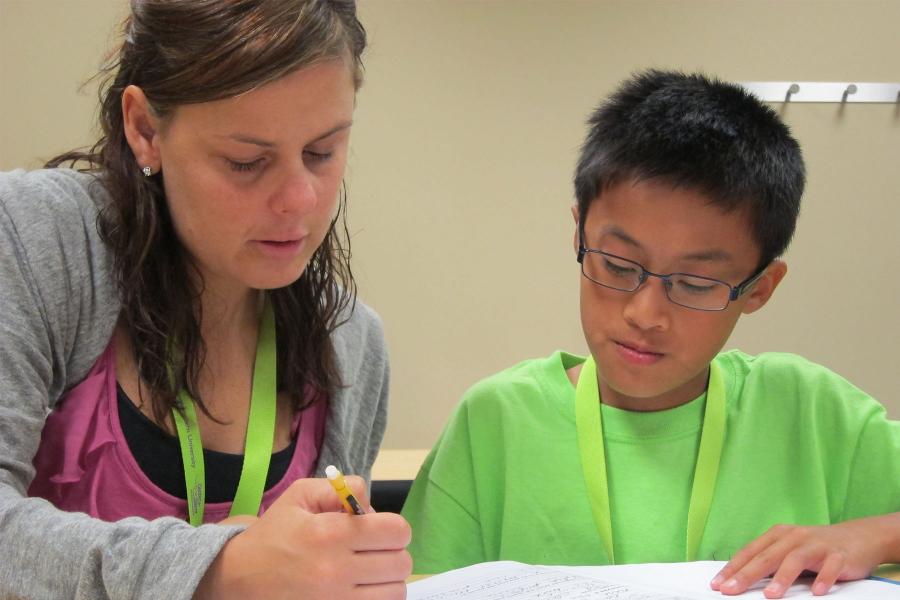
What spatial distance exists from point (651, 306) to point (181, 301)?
2.05ft

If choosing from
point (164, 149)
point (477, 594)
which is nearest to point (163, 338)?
point (164, 149)

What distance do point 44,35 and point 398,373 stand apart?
146cm

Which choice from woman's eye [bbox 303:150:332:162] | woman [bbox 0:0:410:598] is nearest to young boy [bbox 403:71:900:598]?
woman [bbox 0:0:410:598]

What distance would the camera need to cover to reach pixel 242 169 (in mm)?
1061

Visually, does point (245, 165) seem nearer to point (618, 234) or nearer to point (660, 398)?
point (618, 234)

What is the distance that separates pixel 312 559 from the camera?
2.66 ft

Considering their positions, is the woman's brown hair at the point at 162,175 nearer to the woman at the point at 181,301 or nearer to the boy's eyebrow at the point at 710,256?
the woman at the point at 181,301

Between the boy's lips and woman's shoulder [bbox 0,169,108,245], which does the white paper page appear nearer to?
the boy's lips

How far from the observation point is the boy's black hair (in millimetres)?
1222

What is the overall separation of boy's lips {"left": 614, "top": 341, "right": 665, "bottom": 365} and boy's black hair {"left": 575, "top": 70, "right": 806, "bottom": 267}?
7.9 inches

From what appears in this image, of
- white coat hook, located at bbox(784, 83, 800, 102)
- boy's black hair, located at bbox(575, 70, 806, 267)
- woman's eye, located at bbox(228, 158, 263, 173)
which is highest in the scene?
white coat hook, located at bbox(784, 83, 800, 102)

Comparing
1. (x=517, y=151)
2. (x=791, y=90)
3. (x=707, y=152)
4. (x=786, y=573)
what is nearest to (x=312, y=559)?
(x=786, y=573)

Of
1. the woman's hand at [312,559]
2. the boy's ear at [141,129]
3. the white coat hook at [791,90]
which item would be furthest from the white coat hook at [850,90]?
the woman's hand at [312,559]

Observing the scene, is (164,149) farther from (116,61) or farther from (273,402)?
(273,402)
